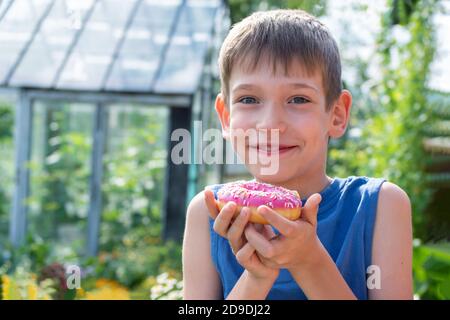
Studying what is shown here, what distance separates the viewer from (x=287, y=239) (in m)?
1.10

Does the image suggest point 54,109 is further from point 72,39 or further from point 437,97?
point 437,97

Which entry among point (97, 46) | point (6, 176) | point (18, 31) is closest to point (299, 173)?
point (18, 31)

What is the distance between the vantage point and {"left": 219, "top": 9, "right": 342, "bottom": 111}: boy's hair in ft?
4.42

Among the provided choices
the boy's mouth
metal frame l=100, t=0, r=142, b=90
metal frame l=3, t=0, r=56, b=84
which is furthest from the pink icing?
metal frame l=100, t=0, r=142, b=90

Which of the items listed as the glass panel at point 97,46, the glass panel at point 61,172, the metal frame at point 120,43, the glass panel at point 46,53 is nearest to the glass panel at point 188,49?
the metal frame at point 120,43

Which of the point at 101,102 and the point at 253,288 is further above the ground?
the point at 101,102

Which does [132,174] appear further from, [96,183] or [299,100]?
[299,100]

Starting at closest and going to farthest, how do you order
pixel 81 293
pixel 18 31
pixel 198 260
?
pixel 198 260 → pixel 81 293 → pixel 18 31

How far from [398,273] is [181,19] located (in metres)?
6.78

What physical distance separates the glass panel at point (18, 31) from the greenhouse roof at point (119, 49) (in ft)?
0.04

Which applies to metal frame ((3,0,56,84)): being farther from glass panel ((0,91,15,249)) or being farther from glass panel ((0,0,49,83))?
glass panel ((0,91,15,249))

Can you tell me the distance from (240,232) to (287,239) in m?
0.08

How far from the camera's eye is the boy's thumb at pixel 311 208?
1.10m

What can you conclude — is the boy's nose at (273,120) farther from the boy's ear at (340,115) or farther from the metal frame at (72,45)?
the metal frame at (72,45)
